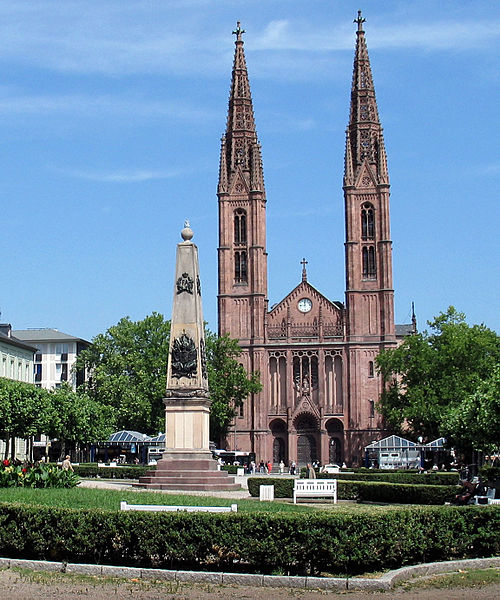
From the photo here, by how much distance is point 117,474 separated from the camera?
49781mm

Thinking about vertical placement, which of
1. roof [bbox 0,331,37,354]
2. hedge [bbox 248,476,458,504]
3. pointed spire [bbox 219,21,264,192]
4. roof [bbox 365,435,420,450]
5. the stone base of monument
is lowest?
hedge [bbox 248,476,458,504]

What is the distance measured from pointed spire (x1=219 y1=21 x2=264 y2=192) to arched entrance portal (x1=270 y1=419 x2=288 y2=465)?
80.8 ft

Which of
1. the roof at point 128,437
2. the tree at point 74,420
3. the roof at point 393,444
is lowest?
the roof at point 393,444

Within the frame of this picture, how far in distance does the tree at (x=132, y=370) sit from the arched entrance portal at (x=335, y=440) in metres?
20.0

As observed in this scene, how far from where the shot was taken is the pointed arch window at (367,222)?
97312mm

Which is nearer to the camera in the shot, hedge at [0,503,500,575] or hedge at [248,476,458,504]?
hedge at [0,503,500,575]

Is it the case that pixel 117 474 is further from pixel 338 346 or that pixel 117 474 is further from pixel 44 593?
pixel 338 346

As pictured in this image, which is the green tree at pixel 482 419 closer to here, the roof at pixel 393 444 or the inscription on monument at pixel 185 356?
the inscription on monument at pixel 185 356

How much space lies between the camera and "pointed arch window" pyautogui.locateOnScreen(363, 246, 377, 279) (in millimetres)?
96438

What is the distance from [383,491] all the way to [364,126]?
239 ft

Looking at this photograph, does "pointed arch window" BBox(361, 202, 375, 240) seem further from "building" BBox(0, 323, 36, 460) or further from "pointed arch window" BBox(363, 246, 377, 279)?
"building" BBox(0, 323, 36, 460)

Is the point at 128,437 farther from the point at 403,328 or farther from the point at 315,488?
the point at 403,328

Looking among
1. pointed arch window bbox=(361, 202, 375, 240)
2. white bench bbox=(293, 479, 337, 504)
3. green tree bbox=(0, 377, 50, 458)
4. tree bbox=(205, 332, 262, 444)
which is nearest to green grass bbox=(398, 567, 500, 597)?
white bench bbox=(293, 479, 337, 504)

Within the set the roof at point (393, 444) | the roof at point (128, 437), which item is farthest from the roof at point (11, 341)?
the roof at point (393, 444)
